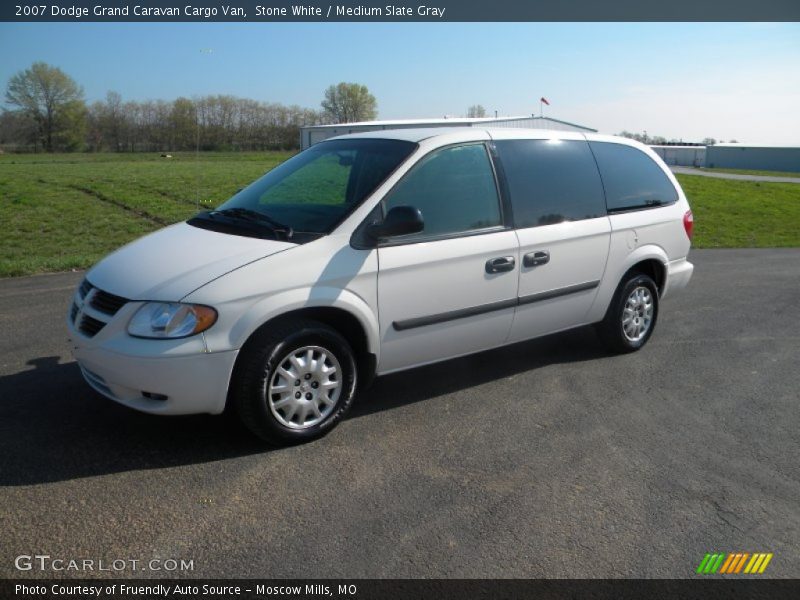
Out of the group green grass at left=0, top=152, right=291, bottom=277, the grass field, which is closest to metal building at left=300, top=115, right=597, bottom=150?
the grass field

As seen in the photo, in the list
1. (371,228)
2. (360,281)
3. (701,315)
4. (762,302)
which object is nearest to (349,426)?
(360,281)

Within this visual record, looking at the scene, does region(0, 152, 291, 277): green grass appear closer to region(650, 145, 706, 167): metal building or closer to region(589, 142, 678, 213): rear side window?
region(589, 142, 678, 213): rear side window

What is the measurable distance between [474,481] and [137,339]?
1999 mm

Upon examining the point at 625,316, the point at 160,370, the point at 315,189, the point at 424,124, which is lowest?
the point at 625,316

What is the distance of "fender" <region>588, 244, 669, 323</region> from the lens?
580cm

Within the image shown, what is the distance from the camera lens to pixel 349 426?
460 centimetres

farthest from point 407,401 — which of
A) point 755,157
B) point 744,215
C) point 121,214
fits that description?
point 755,157

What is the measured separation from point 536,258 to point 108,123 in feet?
248

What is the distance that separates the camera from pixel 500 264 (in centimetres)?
492

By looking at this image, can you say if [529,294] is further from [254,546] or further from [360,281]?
[254,546]

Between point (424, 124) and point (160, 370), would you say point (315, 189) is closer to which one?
point (160, 370)

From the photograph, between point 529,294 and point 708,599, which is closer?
point 708,599

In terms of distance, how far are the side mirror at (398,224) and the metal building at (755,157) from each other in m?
85.6

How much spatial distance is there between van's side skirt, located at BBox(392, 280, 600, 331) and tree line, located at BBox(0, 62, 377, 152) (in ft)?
202
